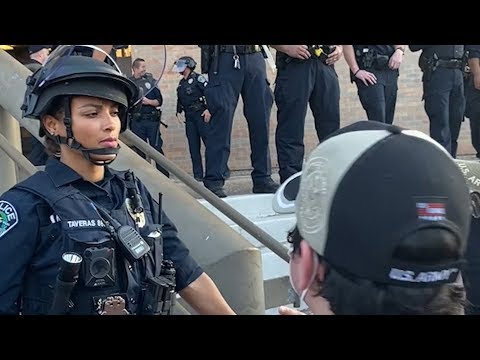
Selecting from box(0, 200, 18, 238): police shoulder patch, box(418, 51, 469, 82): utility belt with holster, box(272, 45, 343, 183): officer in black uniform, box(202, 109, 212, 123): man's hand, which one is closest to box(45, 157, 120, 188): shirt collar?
box(0, 200, 18, 238): police shoulder patch

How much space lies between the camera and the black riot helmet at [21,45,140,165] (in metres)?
2.26

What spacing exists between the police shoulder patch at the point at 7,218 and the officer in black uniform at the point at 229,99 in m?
3.12

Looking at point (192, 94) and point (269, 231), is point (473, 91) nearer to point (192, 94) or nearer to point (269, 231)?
point (269, 231)

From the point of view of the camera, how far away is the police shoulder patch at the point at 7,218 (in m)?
2.06

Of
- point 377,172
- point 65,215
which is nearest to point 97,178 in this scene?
point 65,215

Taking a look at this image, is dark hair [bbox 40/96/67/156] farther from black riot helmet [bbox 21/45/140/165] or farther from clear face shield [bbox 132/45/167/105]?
clear face shield [bbox 132/45/167/105]

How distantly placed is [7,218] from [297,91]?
3578 mm

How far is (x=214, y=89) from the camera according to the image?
5320 mm

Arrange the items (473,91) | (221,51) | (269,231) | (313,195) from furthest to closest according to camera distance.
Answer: (473,91), (221,51), (269,231), (313,195)

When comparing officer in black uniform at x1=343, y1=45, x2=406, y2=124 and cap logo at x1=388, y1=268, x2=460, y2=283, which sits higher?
cap logo at x1=388, y1=268, x2=460, y2=283

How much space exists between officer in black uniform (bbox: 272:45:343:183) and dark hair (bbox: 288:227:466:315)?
4147 millimetres

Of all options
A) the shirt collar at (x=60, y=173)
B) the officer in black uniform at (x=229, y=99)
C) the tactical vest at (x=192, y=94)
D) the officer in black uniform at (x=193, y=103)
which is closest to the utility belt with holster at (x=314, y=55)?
the officer in black uniform at (x=229, y=99)

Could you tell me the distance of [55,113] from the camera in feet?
7.74

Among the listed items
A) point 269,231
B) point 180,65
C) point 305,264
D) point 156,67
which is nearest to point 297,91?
point 269,231
